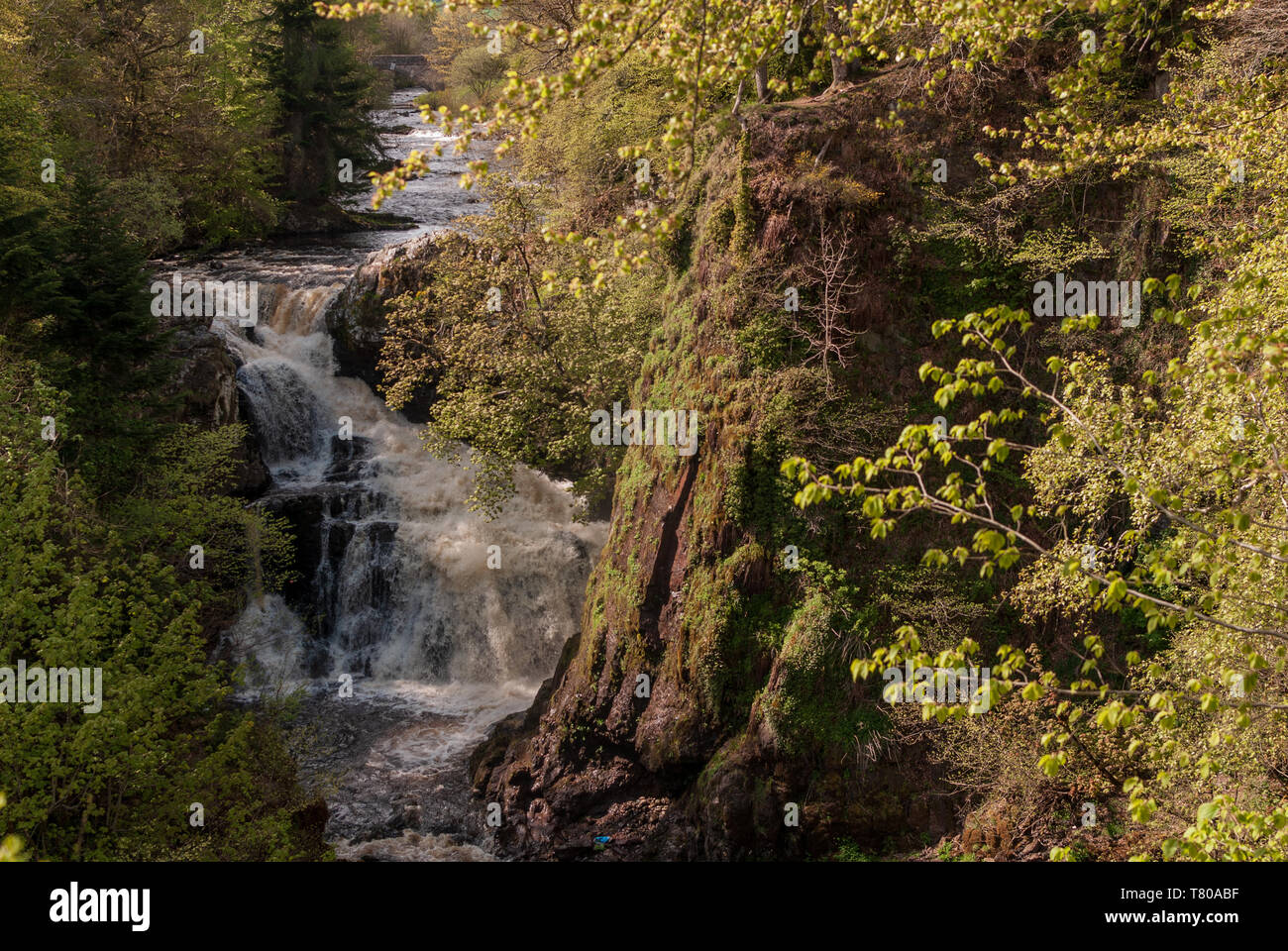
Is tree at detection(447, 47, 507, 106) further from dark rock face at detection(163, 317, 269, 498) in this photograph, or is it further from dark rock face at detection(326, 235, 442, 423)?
dark rock face at detection(163, 317, 269, 498)

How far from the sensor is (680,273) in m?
16.9

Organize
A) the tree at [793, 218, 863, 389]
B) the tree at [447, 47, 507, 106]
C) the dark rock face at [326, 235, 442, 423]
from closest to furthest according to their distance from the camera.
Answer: the tree at [793, 218, 863, 389] → the dark rock face at [326, 235, 442, 423] → the tree at [447, 47, 507, 106]

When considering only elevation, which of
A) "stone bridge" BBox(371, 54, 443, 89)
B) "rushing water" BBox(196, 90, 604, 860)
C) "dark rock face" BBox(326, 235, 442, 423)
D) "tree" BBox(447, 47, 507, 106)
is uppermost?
"stone bridge" BBox(371, 54, 443, 89)

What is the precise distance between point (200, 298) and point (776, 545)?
18567 millimetres

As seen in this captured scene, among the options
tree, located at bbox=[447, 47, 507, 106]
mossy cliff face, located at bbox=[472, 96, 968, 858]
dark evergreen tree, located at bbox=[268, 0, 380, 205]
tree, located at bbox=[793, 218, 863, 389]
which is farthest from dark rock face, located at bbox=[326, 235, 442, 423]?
tree, located at bbox=[447, 47, 507, 106]

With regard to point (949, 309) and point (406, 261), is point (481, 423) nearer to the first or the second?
point (406, 261)

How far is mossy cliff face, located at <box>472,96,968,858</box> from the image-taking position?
13.7m

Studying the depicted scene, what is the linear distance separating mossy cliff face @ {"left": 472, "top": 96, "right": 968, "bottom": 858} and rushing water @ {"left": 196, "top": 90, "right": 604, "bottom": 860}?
2.27 meters

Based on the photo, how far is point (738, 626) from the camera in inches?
567

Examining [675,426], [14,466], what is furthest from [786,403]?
[14,466]

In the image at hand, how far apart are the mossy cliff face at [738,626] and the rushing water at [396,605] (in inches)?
89.2
